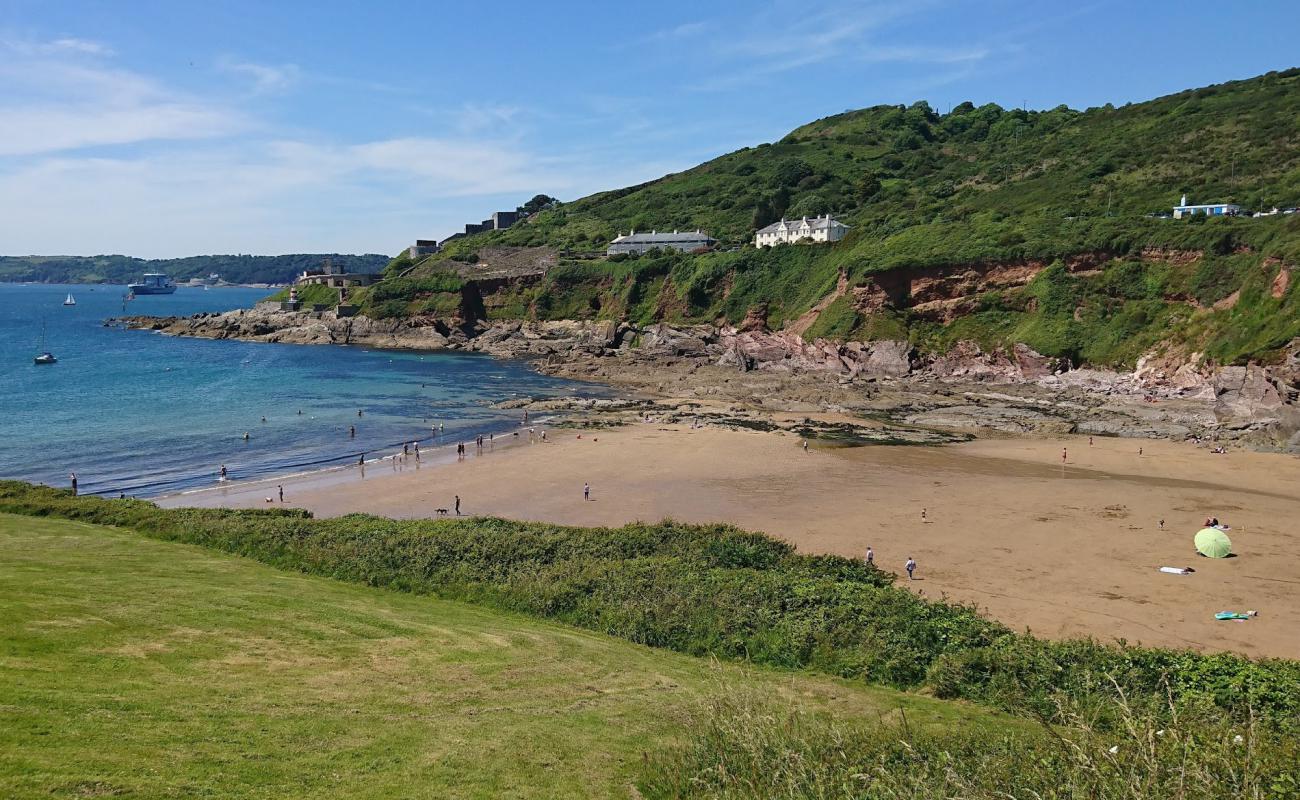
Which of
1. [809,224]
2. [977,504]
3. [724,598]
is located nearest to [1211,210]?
[809,224]

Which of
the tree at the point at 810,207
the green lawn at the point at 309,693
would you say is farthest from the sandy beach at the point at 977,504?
the tree at the point at 810,207

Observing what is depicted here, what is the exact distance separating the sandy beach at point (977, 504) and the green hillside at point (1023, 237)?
64.9 ft

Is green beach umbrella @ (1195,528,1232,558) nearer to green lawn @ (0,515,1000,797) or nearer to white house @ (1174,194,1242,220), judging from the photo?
green lawn @ (0,515,1000,797)

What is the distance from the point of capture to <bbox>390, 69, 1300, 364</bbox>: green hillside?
2611 inches

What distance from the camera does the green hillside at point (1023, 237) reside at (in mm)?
66312

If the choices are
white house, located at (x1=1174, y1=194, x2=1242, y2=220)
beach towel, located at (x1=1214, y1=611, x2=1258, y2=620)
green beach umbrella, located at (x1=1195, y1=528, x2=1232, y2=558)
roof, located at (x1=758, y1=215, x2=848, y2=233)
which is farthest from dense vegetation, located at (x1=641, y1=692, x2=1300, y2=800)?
roof, located at (x1=758, y1=215, x2=848, y2=233)

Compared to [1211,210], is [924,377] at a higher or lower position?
lower

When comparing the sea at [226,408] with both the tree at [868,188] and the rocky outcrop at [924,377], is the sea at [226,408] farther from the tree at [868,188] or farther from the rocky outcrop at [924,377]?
the tree at [868,188]

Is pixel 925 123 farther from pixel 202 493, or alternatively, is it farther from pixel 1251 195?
pixel 202 493

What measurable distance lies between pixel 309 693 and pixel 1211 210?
89.0 meters

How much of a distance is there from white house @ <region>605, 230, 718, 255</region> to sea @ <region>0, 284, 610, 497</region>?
30.8 metres

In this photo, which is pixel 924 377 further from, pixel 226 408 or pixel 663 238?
pixel 663 238

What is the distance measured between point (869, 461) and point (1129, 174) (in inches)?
2928

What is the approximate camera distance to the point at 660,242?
12656cm
